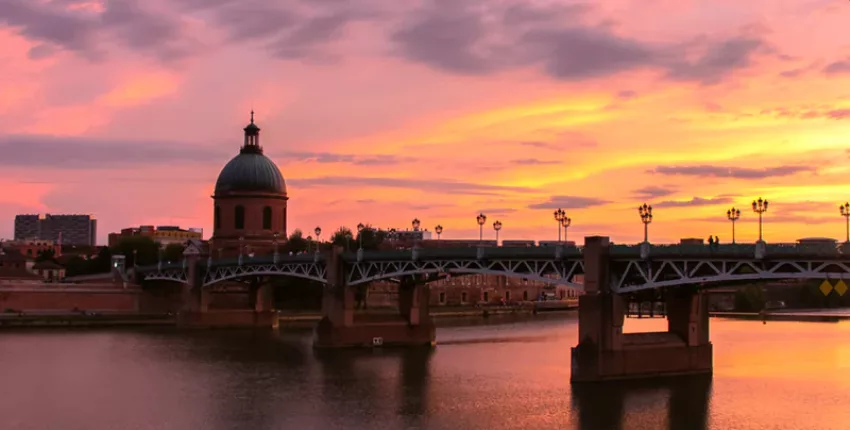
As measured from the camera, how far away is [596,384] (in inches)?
2456

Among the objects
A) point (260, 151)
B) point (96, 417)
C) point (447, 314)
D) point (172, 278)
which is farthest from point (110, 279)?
point (96, 417)

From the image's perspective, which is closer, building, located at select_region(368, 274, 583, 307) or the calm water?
the calm water

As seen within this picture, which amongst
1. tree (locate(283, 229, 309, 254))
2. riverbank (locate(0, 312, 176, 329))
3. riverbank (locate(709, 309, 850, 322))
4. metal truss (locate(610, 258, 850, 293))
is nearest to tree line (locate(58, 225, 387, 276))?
tree (locate(283, 229, 309, 254))

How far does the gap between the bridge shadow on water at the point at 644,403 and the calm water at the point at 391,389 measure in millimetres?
104

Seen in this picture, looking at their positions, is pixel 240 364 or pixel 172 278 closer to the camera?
pixel 240 364

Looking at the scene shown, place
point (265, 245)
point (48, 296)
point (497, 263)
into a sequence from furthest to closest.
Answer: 1. point (265, 245)
2. point (48, 296)
3. point (497, 263)

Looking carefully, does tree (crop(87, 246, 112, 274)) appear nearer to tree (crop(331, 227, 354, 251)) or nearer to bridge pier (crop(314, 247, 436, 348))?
tree (crop(331, 227, 354, 251))

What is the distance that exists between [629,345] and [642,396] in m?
6.71

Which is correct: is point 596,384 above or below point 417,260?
below

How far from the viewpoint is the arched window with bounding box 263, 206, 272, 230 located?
139875mm

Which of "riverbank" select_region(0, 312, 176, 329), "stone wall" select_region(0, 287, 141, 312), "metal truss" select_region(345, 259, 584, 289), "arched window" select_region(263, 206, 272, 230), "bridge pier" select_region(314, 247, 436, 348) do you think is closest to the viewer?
"metal truss" select_region(345, 259, 584, 289)

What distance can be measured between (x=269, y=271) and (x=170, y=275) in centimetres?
2969

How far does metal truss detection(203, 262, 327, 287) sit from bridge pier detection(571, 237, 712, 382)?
118ft

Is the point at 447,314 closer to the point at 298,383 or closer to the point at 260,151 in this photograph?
the point at 260,151
